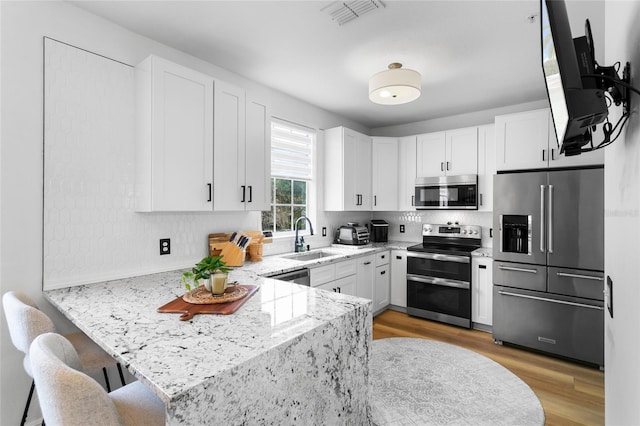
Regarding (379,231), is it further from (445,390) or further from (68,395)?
(68,395)

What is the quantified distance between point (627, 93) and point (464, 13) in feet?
4.88

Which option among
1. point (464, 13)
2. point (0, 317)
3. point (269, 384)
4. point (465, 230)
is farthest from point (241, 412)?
point (465, 230)

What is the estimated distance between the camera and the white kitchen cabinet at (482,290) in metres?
3.61

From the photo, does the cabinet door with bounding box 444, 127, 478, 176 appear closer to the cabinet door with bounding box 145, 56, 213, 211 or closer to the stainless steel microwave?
the stainless steel microwave

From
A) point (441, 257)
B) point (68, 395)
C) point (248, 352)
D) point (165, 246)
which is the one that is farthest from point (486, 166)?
point (68, 395)

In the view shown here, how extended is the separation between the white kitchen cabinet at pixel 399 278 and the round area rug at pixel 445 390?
1.12 m

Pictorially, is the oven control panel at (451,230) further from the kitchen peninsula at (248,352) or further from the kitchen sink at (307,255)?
the kitchen peninsula at (248,352)

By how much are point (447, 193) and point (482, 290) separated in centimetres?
125

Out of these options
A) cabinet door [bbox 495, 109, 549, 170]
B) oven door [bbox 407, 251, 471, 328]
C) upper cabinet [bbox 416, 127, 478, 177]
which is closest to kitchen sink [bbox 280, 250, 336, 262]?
oven door [bbox 407, 251, 471, 328]

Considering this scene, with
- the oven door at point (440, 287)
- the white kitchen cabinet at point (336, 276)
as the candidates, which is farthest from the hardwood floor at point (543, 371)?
the white kitchen cabinet at point (336, 276)

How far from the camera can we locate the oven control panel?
4211mm

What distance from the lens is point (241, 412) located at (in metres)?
1.01

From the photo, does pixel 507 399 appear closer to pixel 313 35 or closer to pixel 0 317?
pixel 313 35

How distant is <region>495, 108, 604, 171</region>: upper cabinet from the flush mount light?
1.38 metres
